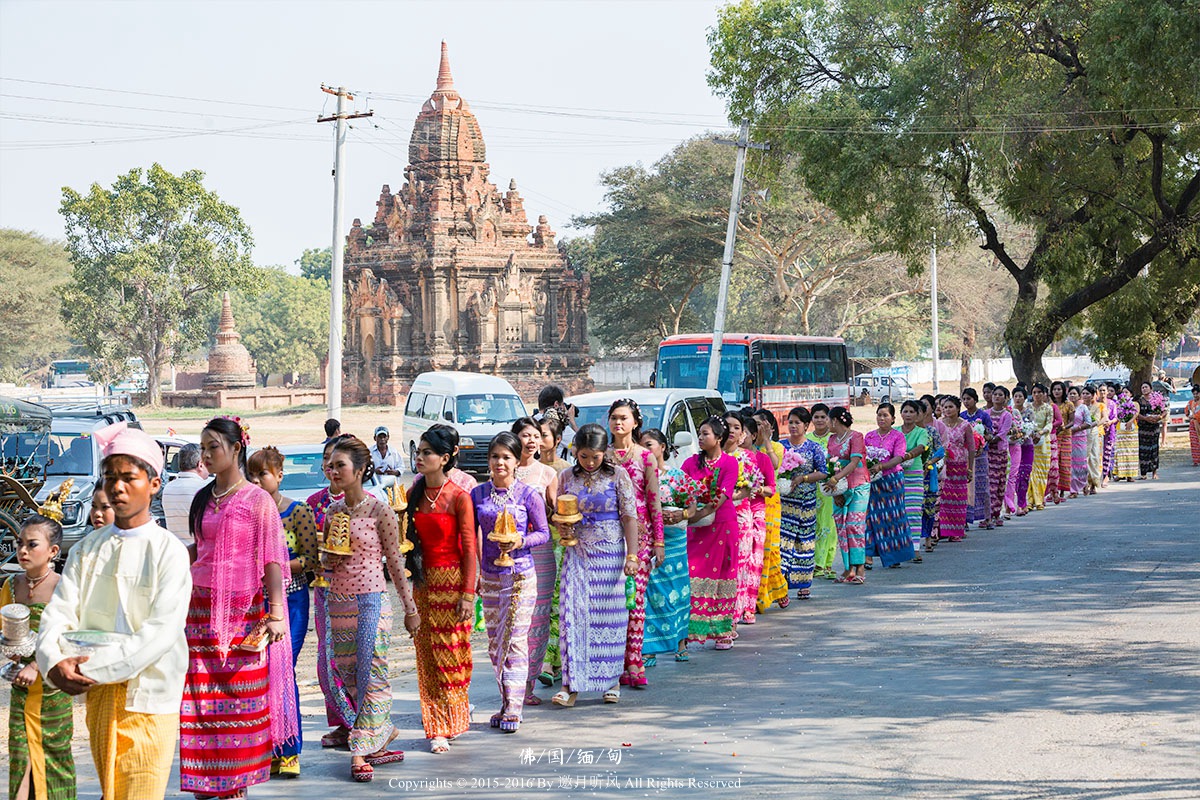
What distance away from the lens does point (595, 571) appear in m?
8.02

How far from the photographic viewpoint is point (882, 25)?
2958 centimetres

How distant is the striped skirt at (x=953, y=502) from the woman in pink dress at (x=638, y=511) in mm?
7799

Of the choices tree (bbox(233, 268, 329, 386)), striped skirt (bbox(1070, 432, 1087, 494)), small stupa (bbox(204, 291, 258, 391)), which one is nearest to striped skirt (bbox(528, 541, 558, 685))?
striped skirt (bbox(1070, 432, 1087, 494))

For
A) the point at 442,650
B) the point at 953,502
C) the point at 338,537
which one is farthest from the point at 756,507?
the point at 953,502

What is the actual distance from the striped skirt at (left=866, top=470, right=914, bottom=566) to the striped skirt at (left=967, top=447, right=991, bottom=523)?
11.3ft

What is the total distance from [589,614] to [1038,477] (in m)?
12.7

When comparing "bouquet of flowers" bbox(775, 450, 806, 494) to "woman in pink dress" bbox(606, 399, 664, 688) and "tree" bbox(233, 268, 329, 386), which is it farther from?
"tree" bbox(233, 268, 329, 386)

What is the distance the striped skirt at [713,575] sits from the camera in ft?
31.2

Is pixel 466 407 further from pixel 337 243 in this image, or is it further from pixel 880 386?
pixel 880 386

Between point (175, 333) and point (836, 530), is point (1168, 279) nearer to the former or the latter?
point (836, 530)

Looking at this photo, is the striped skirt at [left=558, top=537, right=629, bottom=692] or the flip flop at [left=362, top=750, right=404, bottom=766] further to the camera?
the striped skirt at [left=558, top=537, right=629, bottom=692]

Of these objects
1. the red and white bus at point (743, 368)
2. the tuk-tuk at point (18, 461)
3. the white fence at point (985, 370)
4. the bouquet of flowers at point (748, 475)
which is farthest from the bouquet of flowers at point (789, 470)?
the white fence at point (985, 370)

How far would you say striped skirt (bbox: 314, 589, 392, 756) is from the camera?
261 inches

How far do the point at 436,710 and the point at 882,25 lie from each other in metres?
25.2
